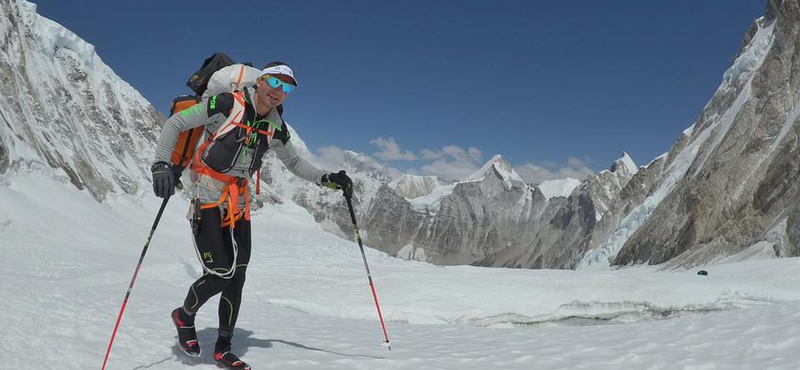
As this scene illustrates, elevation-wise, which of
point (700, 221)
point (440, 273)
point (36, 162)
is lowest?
point (440, 273)

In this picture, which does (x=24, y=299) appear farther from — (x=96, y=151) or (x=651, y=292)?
(x=96, y=151)

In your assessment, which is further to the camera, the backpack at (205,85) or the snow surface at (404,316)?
the snow surface at (404,316)

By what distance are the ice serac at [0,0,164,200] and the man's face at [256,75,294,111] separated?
26883 millimetres

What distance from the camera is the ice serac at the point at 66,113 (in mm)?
33469

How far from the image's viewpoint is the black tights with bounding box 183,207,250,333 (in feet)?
18.9

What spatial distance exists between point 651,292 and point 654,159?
111m

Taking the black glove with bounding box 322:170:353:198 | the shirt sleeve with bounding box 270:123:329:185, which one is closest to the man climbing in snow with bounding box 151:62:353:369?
the shirt sleeve with bounding box 270:123:329:185

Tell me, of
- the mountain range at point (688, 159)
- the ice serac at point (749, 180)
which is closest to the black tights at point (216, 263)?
the mountain range at point (688, 159)

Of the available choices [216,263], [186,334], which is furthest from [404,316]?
[216,263]

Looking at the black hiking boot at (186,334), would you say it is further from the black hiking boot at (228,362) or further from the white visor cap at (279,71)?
the white visor cap at (279,71)

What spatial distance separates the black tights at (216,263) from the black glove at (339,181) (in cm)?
138

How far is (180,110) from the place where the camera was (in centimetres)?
588

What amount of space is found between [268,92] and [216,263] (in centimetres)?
193

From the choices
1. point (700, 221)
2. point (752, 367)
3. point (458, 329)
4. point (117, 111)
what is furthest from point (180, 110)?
point (117, 111)
